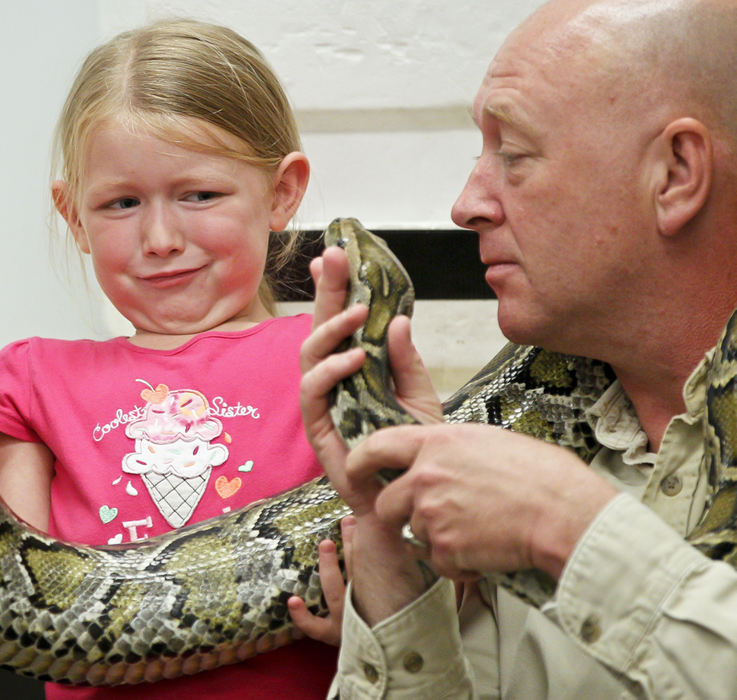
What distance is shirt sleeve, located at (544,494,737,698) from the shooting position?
1.03 meters

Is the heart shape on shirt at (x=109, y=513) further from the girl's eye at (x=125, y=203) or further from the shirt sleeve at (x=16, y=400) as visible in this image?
the girl's eye at (x=125, y=203)

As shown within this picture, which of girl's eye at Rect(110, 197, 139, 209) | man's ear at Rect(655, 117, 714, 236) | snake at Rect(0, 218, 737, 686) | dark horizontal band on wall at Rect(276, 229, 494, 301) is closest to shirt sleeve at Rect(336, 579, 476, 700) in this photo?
snake at Rect(0, 218, 737, 686)

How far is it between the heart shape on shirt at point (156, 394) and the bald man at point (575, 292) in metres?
0.52

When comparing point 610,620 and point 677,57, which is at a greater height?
point 677,57

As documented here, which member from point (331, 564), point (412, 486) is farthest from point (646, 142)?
point (331, 564)

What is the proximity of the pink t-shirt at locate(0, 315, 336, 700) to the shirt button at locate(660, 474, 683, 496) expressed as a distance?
59cm

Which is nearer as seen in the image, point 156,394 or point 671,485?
point 671,485

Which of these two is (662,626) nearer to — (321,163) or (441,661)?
(441,661)

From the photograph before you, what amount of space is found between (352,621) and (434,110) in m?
1.81

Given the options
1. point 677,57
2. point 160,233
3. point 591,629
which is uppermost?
point 677,57

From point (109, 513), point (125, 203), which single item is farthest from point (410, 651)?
point (125, 203)

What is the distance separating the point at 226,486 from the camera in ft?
5.64

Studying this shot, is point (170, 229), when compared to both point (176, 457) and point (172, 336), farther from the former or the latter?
point (176, 457)

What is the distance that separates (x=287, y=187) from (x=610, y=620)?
119 cm
